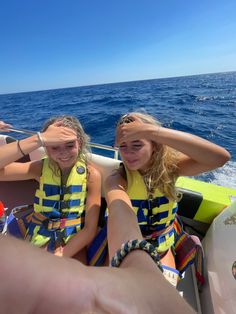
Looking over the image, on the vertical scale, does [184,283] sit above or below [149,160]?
below

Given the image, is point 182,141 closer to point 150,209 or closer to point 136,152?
point 136,152

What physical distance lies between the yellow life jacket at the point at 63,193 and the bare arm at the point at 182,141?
1.99 ft

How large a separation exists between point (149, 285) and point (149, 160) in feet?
3.55

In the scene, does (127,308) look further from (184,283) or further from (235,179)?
(235,179)

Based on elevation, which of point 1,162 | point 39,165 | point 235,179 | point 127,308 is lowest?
point 235,179

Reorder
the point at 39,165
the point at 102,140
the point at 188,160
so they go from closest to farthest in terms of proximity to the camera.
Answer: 1. the point at 188,160
2. the point at 39,165
3. the point at 102,140

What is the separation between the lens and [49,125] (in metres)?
1.76

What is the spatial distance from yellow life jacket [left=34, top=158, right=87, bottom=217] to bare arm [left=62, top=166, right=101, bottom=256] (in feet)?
0.19

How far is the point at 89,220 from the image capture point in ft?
5.50

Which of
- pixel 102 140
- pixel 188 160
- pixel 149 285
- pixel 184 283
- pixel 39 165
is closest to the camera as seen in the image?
pixel 149 285

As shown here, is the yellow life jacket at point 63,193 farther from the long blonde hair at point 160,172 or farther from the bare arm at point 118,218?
the long blonde hair at point 160,172

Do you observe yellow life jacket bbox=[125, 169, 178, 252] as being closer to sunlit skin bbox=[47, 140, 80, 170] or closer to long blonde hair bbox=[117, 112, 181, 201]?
long blonde hair bbox=[117, 112, 181, 201]

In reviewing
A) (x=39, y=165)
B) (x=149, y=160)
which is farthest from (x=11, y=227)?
(x=149, y=160)

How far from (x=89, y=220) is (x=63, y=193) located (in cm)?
31
